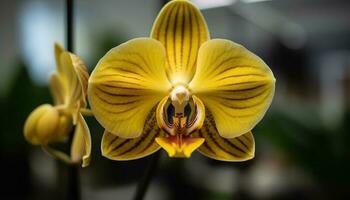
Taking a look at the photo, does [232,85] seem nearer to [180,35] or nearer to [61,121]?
[180,35]

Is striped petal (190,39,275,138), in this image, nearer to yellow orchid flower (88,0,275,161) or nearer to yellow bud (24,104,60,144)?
yellow orchid flower (88,0,275,161)

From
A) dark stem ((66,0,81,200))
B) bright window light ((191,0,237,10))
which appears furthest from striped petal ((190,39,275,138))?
bright window light ((191,0,237,10))

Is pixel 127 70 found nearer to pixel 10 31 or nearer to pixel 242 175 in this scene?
pixel 242 175

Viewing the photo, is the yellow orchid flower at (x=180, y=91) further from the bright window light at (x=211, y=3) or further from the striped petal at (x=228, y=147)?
the bright window light at (x=211, y=3)

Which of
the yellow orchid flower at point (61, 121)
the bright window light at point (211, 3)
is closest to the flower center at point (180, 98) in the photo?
the yellow orchid flower at point (61, 121)

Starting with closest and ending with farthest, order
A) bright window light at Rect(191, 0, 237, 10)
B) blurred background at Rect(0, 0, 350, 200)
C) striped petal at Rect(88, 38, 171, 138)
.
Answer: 1. striped petal at Rect(88, 38, 171, 138)
2. blurred background at Rect(0, 0, 350, 200)
3. bright window light at Rect(191, 0, 237, 10)

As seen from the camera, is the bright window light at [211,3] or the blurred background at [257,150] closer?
the blurred background at [257,150]
